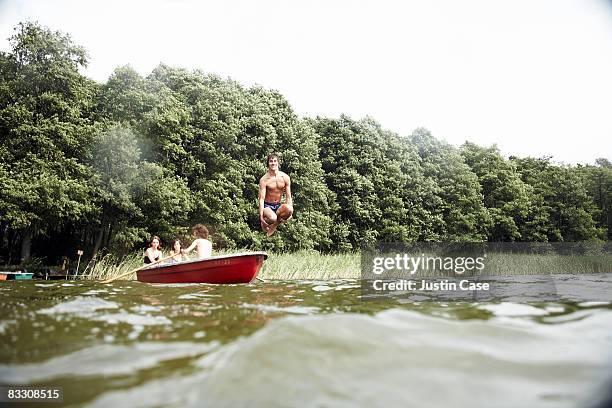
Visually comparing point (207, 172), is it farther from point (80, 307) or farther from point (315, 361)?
point (315, 361)

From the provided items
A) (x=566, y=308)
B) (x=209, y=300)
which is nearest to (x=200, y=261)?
(x=209, y=300)

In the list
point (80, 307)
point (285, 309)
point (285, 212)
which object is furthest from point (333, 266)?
point (80, 307)

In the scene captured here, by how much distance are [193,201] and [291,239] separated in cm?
634

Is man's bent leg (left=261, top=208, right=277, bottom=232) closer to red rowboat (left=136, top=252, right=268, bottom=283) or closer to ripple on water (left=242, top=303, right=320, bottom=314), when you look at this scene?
red rowboat (left=136, top=252, right=268, bottom=283)

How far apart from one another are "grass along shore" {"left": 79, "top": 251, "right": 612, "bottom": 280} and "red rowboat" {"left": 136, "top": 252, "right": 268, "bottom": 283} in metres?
4.20

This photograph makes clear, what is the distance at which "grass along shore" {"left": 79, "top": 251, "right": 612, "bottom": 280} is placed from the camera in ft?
45.7

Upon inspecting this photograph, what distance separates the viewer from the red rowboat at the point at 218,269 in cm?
866

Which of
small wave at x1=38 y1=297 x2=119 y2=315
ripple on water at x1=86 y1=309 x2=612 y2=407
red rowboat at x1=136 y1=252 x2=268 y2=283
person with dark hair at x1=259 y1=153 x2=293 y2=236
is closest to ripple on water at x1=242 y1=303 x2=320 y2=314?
small wave at x1=38 y1=297 x2=119 y2=315

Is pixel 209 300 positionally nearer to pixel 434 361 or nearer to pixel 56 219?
pixel 434 361

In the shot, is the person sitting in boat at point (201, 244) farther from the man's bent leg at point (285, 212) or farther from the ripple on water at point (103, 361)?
the ripple on water at point (103, 361)

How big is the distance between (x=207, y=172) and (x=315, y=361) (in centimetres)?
2241

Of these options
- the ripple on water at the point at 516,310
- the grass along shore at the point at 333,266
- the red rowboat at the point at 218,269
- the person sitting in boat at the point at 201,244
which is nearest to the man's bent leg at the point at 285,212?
the red rowboat at the point at 218,269

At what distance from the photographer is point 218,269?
8703 mm

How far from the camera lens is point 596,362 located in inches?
94.9
